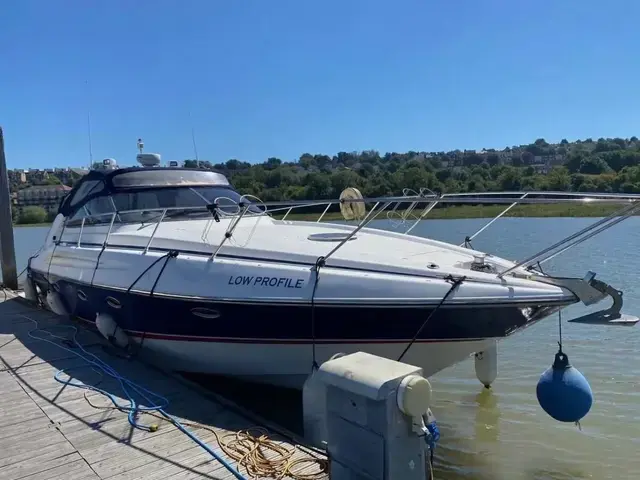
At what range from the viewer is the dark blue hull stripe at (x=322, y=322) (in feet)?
16.0

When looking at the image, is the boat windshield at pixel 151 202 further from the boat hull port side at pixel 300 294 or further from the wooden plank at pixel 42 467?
the wooden plank at pixel 42 467

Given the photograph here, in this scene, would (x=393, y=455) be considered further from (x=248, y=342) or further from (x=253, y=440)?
(x=248, y=342)

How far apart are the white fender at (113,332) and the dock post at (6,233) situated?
776 cm

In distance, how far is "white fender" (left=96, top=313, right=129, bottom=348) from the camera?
22.2ft

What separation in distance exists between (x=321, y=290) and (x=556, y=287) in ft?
6.48

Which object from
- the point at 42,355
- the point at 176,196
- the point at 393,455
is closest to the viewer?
the point at 393,455

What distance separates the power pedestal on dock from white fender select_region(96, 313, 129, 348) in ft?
13.3

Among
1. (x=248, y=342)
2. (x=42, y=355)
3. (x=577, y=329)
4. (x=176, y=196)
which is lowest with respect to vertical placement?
(x=577, y=329)

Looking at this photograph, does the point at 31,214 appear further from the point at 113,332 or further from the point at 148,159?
the point at 113,332

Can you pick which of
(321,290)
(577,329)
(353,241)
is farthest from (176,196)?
(577,329)

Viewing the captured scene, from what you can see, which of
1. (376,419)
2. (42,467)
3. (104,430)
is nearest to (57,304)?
(104,430)

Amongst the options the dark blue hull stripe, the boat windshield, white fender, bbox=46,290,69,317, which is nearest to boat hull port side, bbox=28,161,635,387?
the dark blue hull stripe

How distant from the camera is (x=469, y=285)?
4.85 m

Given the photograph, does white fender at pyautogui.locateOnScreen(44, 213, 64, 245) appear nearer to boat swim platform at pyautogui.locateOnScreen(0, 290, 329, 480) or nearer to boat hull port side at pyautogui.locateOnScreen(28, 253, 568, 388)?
boat swim platform at pyautogui.locateOnScreen(0, 290, 329, 480)
